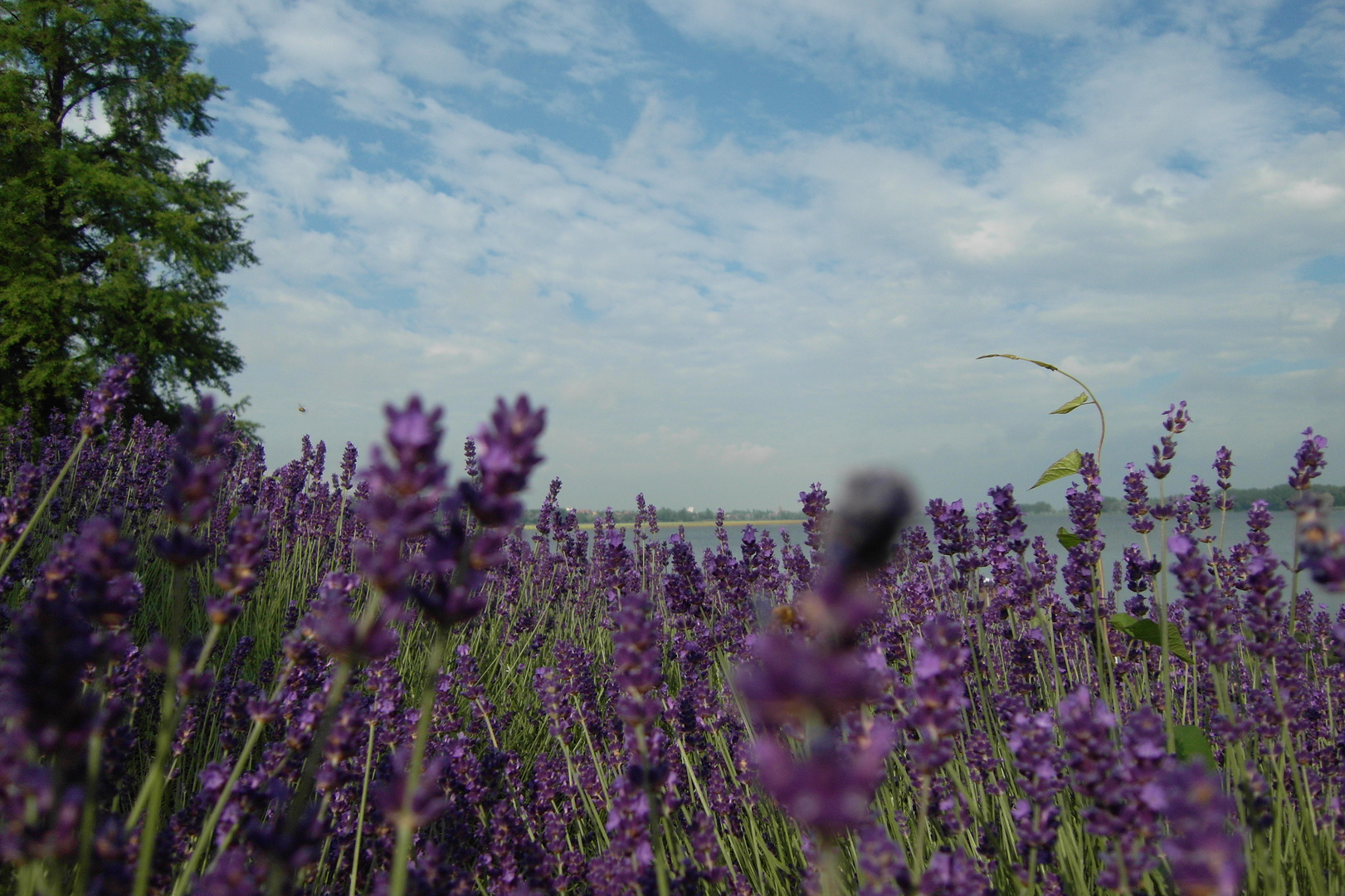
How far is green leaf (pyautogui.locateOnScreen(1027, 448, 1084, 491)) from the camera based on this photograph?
293 cm

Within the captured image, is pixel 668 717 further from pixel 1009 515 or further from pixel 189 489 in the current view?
pixel 189 489

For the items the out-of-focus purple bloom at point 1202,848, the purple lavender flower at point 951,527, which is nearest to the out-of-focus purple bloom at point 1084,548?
the purple lavender flower at point 951,527

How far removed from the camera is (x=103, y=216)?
15.1 meters

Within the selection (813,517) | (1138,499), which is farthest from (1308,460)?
(813,517)

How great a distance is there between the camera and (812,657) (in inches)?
20.5

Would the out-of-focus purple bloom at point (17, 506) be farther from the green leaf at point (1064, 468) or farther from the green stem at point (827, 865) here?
the green leaf at point (1064, 468)

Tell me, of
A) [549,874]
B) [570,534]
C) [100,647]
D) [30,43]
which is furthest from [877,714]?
[30,43]

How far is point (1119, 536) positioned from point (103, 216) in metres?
24.3

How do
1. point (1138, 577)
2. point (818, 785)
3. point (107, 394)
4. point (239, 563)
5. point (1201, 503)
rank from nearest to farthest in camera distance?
1. point (818, 785)
2. point (239, 563)
3. point (107, 394)
4. point (1138, 577)
5. point (1201, 503)

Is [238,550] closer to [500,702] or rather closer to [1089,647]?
[500,702]

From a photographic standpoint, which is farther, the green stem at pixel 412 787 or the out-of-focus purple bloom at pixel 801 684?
the green stem at pixel 412 787

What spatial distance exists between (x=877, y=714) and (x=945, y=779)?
1.50 ft

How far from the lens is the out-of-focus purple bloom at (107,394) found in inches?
83.8

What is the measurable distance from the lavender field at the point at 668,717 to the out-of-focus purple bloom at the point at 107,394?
0.7 inches
